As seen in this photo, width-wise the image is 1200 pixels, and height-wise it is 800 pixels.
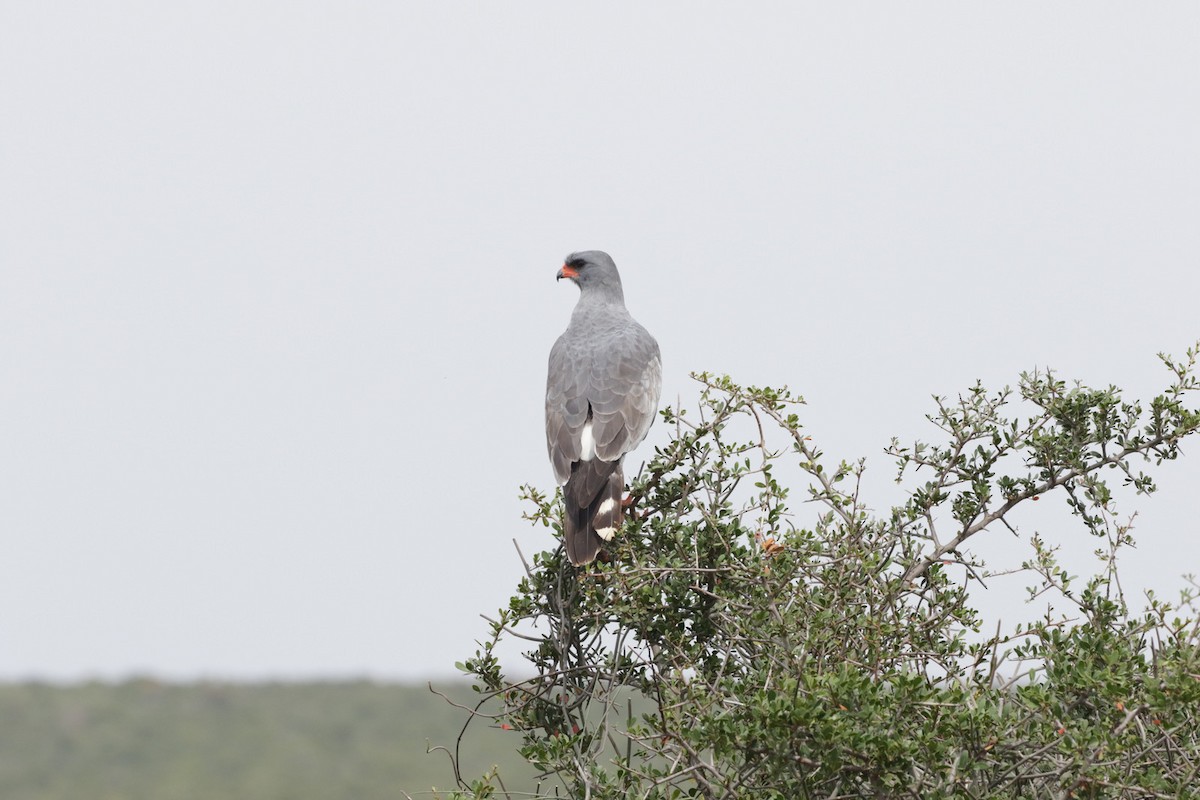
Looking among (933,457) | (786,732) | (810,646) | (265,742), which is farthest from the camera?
(265,742)

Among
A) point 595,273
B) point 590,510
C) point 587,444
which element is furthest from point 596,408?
point 595,273

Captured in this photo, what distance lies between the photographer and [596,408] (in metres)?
6.86

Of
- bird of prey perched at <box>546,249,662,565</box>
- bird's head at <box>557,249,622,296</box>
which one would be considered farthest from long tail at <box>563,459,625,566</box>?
bird's head at <box>557,249,622,296</box>

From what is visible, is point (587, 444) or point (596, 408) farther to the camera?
point (596, 408)

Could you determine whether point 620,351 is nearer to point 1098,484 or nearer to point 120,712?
point 1098,484

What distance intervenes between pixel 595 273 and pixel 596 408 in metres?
1.80

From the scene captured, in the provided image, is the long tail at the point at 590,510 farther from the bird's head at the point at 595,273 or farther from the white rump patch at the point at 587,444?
the bird's head at the point at 595,273

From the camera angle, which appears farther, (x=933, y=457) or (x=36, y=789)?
(x=36, y=789)

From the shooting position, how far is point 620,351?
734 cm

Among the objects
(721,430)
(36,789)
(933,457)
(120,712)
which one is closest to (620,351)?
(721,430)

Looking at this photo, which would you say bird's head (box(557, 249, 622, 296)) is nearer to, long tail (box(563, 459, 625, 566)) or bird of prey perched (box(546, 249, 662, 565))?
bird of prey perched (box(546, 249, 662, 565))

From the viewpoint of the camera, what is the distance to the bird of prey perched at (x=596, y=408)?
224 inches

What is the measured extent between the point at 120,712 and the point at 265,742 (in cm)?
394

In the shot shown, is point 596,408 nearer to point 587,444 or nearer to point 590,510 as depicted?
point 587,444
